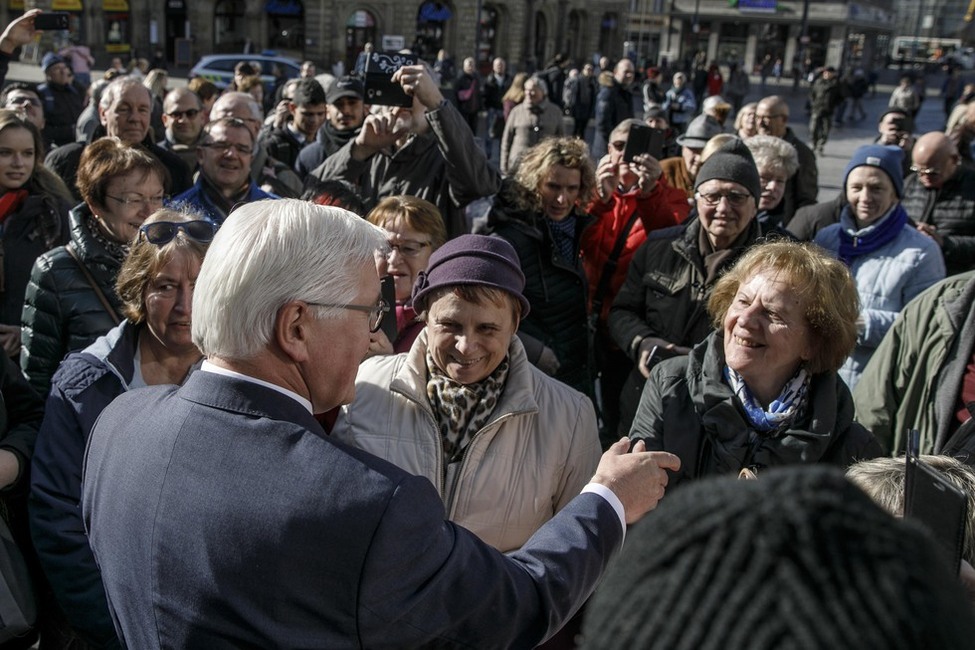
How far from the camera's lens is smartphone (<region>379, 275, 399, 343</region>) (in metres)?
2.79

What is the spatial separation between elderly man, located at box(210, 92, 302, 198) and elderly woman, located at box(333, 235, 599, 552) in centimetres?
277

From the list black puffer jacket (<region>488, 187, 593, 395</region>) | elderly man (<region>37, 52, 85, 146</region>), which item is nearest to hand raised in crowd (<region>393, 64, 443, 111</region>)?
black puffer jacket (<region>488, 187, 593, 395</region>)

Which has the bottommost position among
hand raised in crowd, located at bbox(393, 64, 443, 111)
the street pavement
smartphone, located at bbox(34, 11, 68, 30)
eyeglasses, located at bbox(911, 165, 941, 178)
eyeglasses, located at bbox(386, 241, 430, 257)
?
the street pavement

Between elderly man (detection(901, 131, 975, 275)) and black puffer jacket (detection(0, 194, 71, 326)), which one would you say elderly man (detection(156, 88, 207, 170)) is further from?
elderly man (detection(901, 131, 975, 275))

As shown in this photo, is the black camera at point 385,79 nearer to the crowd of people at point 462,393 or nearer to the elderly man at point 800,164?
the crowd of people at point 462,393

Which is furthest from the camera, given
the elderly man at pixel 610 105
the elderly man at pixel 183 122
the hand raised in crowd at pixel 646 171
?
the elderly man at pixel 610 105

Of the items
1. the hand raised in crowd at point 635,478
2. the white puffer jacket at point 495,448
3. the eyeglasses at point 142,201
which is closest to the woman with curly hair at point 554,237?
the white puffer jacket at point 495,448

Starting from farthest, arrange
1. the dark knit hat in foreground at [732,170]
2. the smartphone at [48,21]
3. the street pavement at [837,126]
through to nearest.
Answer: the street pavement at [837,126]
the smartphone at [48,21]
the dark knit hat in foreground at [732,170]

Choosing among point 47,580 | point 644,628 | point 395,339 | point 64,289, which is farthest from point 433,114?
point 644,628

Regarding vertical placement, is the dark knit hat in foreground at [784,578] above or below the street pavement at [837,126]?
above

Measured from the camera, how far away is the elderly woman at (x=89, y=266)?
326 centimetres

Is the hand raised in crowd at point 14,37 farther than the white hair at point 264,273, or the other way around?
the hand raised in crowd at point 14,37

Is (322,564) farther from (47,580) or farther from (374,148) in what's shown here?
(374,148)

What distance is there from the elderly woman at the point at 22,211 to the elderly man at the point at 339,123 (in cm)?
205
